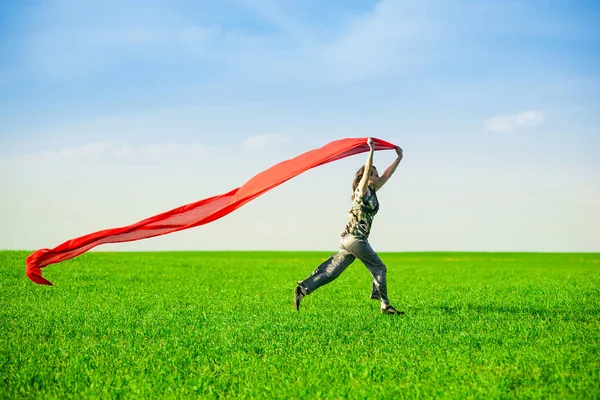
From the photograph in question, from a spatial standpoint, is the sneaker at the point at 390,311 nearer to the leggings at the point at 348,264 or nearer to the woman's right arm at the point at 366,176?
the leggings at the point at 348,264

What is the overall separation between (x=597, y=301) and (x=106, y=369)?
453 inches

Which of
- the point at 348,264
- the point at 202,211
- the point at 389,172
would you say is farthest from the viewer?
the point at 202,211

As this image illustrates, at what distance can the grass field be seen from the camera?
713 cm

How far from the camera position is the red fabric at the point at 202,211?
38.1 ft

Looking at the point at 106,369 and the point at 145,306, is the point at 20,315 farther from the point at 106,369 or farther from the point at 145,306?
the point at 106,369

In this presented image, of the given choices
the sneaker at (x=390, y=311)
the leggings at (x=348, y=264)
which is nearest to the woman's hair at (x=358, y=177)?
the leggings at (x=348, y=264)

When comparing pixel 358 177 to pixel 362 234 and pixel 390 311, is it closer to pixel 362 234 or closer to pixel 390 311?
pixel 362 234

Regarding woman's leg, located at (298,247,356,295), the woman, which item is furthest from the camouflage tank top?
woman's leg, located at (298,247,356,295)

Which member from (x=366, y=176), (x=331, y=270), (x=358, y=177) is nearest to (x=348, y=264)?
(x=331, y=270)

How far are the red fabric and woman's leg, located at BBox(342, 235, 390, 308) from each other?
1.60m

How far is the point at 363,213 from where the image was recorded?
37.2ft

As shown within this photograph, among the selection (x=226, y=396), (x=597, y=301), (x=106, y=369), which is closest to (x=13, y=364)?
(x=106, y=369)

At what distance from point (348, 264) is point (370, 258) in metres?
0.43

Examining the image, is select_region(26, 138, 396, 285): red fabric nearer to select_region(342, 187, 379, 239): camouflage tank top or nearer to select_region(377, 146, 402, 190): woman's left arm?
select_region(377, 146, 402, 190): woman's left arm
